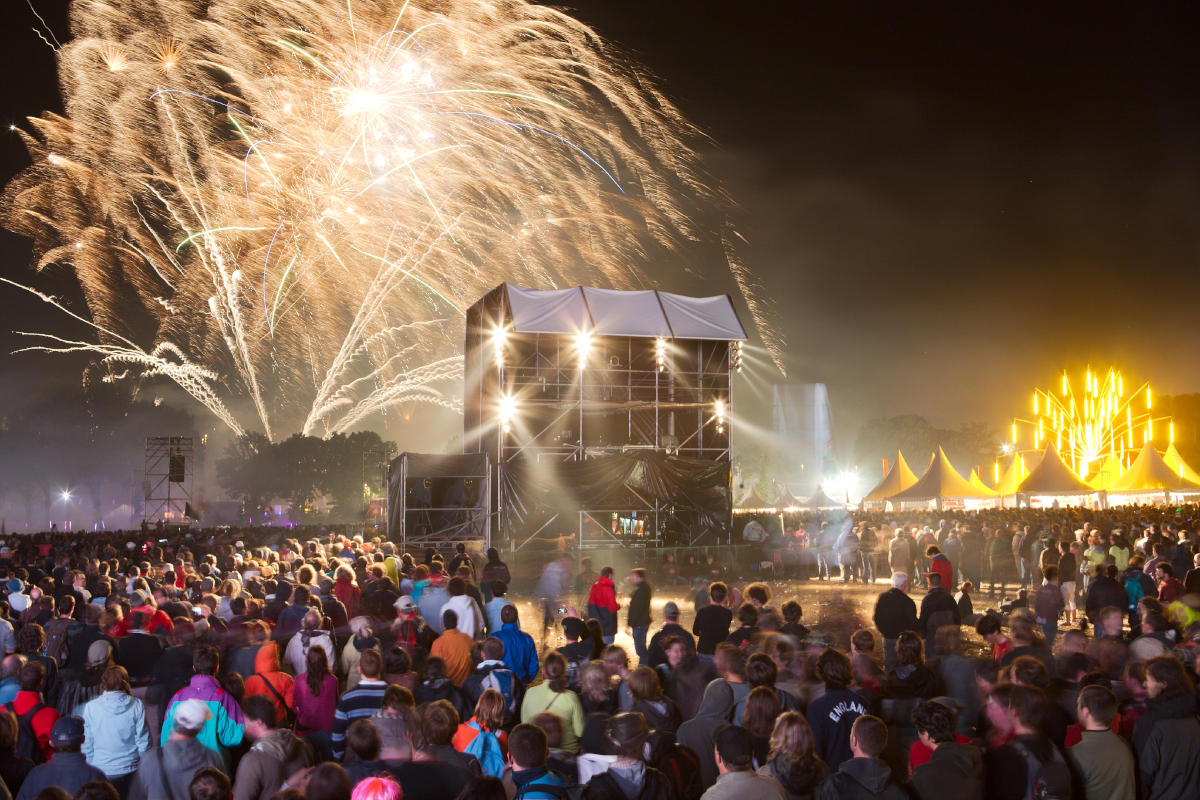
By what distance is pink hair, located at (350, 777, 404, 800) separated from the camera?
3650 mm

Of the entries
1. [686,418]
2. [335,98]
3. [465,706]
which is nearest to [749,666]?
[465,706]

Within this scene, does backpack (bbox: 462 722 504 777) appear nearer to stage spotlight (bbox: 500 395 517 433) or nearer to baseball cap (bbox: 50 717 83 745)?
baseball cap (bbox: 50 717 83 745)

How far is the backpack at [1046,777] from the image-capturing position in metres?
4.35

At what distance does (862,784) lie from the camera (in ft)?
13.3

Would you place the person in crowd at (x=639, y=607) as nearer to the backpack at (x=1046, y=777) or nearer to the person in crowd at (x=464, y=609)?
the person in crowd at (x=464, y=609)

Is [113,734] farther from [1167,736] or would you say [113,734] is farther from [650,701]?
[1167,736]

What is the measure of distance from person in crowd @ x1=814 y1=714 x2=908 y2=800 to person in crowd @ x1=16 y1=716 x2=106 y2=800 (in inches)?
136

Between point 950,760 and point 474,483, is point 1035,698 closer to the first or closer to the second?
point 950,760

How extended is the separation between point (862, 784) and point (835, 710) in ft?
Answer: 3.42

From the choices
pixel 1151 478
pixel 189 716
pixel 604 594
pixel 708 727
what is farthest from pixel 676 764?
pixel 1151 478

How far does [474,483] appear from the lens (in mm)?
24703

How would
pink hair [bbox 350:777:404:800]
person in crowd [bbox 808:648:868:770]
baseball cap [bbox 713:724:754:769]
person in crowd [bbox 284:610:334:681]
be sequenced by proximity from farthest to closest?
person in crowd [bbox 284:610:334:681] < person in crowd [bbox 808:648:868:770] < baseball cap [bbox 713:724:754:769] < pink hair [bbox 350:777:404:800]

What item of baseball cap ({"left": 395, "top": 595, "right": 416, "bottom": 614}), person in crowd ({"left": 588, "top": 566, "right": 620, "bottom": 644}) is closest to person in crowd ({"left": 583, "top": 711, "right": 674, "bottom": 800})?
baseball cap ({"left": 395, "top": 595, "right": 416, "bottom": 614})

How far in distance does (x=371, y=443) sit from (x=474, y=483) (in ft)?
159
